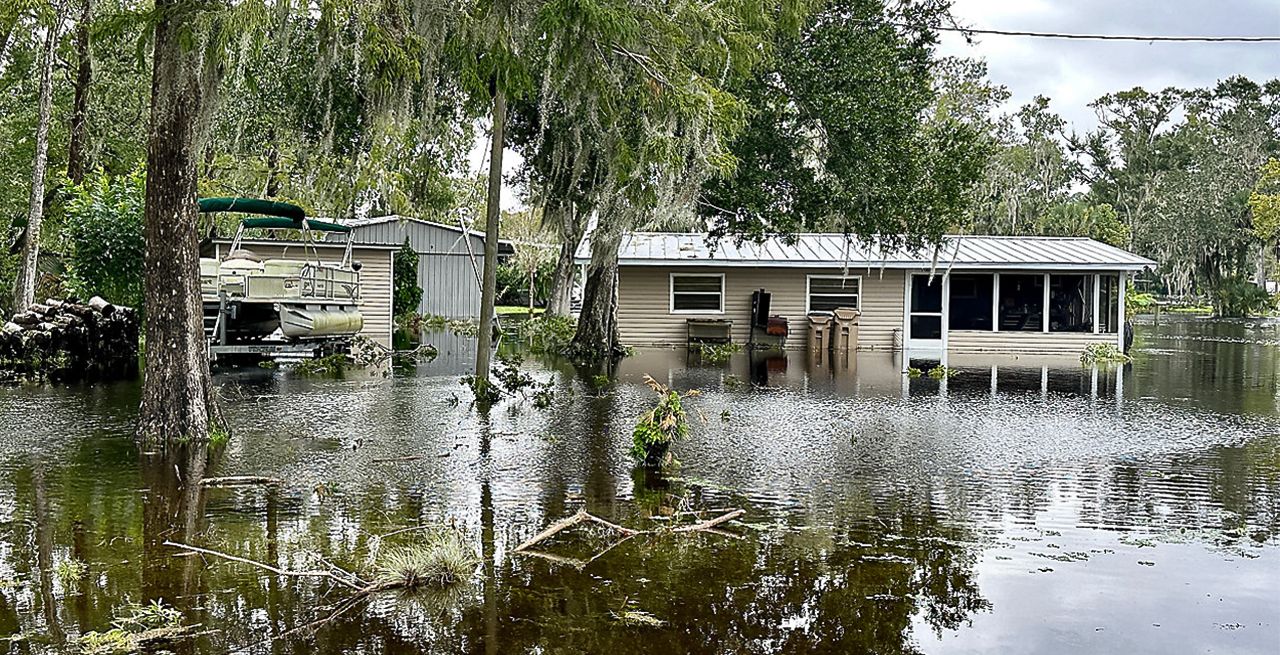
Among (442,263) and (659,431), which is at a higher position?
(442,263)

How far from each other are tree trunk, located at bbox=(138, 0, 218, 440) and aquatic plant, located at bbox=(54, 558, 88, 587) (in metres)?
3.83

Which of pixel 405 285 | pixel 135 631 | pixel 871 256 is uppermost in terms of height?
pixel 871 256

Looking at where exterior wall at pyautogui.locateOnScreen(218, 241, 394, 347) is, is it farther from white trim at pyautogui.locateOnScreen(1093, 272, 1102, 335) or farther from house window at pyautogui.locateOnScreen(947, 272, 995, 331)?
white trim at pyautogui.locateOnScreen(1093, 272, 1102, 335)

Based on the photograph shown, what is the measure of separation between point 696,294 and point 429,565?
72.1 feet

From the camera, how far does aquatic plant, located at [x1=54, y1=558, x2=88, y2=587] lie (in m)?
5.55

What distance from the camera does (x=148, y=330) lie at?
966 centimetres

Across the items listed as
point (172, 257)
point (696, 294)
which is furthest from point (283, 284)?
point (696, 294)

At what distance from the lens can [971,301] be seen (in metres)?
27.3

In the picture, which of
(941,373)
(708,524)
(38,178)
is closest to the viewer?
(708,524)

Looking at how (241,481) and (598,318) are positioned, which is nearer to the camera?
(241,481)

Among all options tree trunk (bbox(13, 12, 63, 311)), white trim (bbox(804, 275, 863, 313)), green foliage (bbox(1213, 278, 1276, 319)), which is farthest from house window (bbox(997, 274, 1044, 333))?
green foliage (bbox(1213, 278, 1276, 319))

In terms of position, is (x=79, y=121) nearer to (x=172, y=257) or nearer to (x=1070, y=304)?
(x=172, y=257)

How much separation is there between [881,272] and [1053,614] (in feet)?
70.8

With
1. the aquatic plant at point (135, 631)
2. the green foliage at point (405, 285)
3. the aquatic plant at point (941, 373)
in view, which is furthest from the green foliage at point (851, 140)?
the green foliage at point (405, 285)
